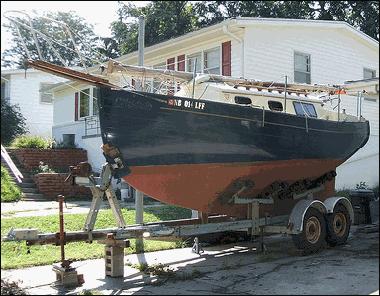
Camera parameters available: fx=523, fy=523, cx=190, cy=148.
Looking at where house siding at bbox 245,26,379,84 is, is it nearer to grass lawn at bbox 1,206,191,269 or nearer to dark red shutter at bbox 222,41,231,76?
dark red shutter at bbox 222,41,231,76

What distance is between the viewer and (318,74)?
17.8 m

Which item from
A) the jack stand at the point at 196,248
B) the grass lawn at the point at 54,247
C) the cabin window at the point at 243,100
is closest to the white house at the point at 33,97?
the grass lawn at the point at 54,247

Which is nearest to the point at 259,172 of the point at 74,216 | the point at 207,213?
the point at 207,213

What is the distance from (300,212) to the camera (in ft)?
30.5

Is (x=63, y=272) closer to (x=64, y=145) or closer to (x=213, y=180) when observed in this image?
(x=213, y=180)

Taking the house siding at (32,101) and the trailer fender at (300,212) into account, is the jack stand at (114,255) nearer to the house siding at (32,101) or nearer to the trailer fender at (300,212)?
the trailer fender at (300,212)

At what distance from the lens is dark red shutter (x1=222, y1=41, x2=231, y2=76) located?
16.0 metres

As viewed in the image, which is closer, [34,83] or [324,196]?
A: [324,196]

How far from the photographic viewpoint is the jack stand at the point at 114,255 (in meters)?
7.61

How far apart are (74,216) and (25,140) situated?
885 centimetres

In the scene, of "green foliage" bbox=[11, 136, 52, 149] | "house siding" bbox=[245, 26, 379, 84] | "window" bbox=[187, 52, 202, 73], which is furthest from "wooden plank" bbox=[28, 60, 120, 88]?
"green foliage" bbox=[11, 136, 52, 149]

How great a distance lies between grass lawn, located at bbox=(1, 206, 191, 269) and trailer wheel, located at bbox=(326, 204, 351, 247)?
9.67 feet

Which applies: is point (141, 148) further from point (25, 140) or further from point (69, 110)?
point (69, 110)

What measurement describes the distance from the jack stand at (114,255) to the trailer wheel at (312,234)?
3207 millimetres
